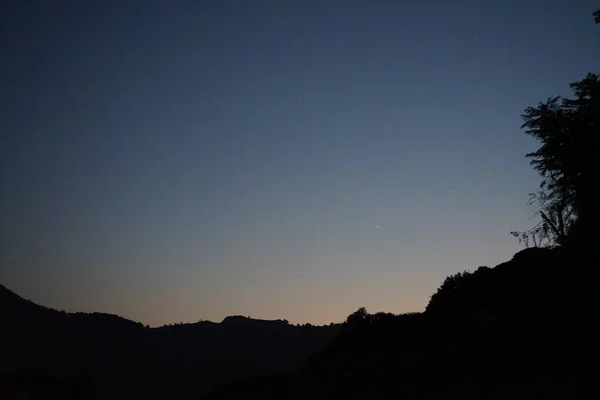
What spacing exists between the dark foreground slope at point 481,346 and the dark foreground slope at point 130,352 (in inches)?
389

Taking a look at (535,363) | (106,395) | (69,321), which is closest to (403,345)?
(535,363)

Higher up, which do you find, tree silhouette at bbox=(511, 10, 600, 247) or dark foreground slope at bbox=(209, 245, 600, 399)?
tree silhouette at bbox=(511, 10, 600, 247)

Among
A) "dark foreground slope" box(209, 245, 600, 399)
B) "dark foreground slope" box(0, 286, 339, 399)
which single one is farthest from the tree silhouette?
"dark foreground slope" box(0, 286, 339, 399)

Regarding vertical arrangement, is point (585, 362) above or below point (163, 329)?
below

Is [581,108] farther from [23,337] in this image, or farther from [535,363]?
[23,337]

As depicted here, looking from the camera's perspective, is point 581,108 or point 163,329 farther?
point 163,329

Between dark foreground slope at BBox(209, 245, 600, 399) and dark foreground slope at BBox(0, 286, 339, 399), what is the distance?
32.4ft

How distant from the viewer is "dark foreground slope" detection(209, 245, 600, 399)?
18.7 metres

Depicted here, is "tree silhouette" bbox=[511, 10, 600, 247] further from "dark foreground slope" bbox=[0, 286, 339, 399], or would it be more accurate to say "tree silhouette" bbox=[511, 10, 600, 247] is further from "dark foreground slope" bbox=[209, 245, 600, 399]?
"dark foreground slope" bbox=[0, 286, 339, 399]

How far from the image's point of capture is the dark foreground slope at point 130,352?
40.4m

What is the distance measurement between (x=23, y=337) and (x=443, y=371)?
129 ft

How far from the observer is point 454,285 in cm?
3606

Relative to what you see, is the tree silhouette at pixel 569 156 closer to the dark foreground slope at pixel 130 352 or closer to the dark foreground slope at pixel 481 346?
the dark foreground slope at pixel 481 346

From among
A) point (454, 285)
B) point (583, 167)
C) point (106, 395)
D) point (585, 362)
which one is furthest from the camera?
point (106, 395)
